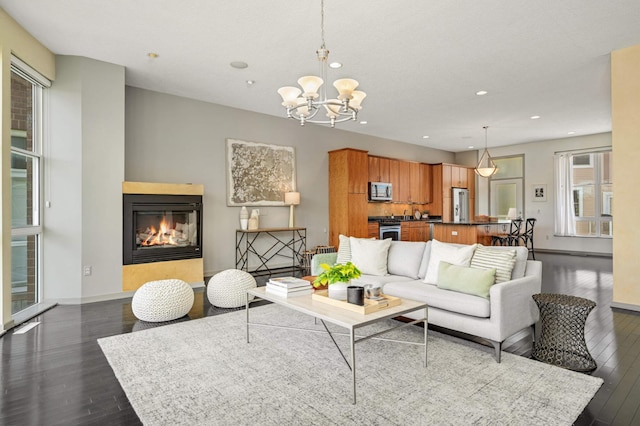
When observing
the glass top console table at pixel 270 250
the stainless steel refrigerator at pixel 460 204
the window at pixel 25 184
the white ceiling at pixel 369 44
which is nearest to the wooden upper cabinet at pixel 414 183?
the stainless steel refrigerator at pixel 460 204

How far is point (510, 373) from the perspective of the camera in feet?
8.30

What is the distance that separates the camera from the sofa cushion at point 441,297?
283cm

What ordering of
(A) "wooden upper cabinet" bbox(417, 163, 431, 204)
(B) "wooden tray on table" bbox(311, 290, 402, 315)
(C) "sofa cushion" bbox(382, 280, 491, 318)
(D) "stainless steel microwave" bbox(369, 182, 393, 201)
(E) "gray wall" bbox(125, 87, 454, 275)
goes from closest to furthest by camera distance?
1. (B) "wooden tray on table" bbox(311, 290, 402, 315)
2. (C) "sofa cushion" bbox(382, 280, 491, 318)
3. (E) "gray wall" bbox(125, 87, 454, 275)
4. (D) "stainless steel microwave" bbox(369, 182, 393, 201)
5. (A) "wooden upper cabinet" bbox(417, 163, 431, 204)

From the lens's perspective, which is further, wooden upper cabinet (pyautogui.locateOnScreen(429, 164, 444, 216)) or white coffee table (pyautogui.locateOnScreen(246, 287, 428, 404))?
wooden upper cabinet (pyautogui.locateOnScreen(429, 164, 444, 216))

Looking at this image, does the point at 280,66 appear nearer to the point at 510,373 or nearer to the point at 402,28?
the point at 402,28

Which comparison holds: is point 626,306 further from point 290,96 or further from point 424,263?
point 290,96

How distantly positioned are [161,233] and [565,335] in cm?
505

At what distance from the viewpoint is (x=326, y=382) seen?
240 centimetres

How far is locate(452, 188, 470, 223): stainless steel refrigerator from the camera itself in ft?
35.0

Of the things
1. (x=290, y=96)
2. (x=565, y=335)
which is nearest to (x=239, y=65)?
(x=290, y=96)

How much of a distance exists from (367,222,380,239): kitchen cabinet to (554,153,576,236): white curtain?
5184 mm

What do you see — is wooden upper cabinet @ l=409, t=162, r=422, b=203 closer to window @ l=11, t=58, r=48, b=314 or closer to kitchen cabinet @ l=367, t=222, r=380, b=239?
kitchen cabinet @ l=367, t=222, r=380, b=239

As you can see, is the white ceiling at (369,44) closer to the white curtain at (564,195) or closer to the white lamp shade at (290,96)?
the white lamp shade at (290,96)

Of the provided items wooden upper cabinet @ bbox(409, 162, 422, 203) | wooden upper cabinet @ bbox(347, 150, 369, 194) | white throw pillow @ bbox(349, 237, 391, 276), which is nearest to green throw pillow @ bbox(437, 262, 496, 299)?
white throw pillow @ bbox(349, 237, 391, 276)
